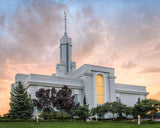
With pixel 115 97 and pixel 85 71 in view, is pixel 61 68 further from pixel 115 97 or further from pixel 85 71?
pixel 115 97

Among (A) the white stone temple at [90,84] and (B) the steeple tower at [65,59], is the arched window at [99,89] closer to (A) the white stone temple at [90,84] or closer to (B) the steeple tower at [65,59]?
(A) the white stone temple at [90,84]

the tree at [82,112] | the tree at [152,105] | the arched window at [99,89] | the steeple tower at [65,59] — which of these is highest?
the steeple tower at [65,59]

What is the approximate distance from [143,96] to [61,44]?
29.7 m

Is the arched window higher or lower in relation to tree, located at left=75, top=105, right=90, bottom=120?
higher

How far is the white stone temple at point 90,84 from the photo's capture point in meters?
42.3

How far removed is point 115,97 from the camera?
166 feet

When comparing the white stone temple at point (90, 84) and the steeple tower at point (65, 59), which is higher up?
the steeple tower at point (65, 59)

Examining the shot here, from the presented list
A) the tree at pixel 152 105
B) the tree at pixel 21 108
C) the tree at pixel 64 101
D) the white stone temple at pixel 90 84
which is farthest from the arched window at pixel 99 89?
the tree at pixel 21 108

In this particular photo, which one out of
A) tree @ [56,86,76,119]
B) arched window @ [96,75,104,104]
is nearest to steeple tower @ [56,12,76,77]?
arched window @ [96,75,104,104]

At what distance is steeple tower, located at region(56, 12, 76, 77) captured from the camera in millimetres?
57562

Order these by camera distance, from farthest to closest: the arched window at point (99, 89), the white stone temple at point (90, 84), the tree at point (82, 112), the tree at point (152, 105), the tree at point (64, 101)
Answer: the arched window at point (99, 89)
the white stone temple at point (90, 84)
the tree at point (82, 112)
the tree at point (64, 101)
the tree at point (152, 105)

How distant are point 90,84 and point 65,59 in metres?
15.1

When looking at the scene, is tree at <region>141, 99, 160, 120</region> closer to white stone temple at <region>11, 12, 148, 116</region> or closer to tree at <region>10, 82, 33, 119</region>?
white stone temple at <region>11, 12, 148, 116</region>

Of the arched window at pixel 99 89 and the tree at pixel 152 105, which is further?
the arched window at pixel 99 89
